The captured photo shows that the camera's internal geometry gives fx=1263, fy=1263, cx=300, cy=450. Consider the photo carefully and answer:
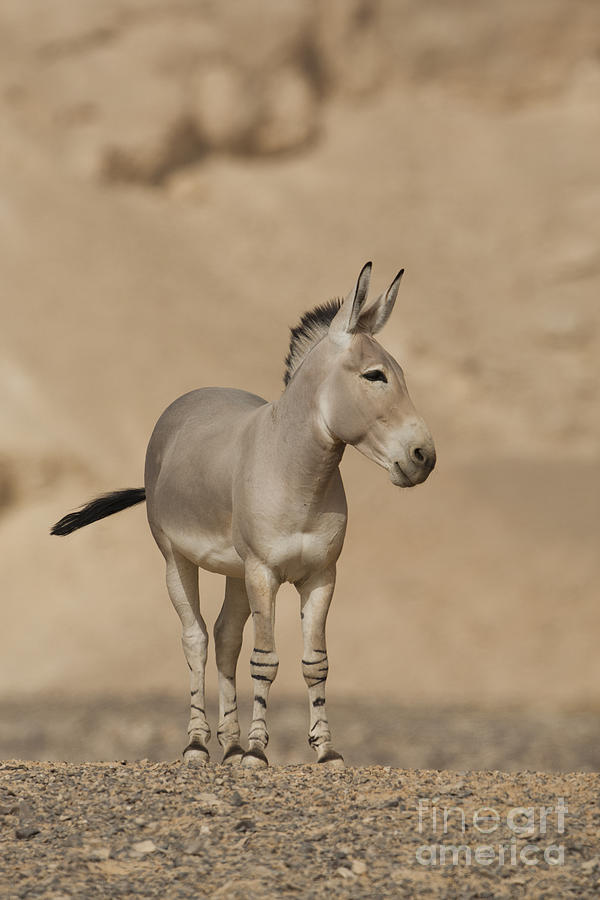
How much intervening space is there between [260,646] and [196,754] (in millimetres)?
1068

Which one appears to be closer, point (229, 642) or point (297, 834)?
point (297, 834)

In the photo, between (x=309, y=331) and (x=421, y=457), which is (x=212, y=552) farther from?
(x=421, y=457)

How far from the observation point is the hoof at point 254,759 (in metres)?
6.98

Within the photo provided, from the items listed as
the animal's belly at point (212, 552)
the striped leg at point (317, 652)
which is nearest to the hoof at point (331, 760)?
the striped leg at point (317, 652)

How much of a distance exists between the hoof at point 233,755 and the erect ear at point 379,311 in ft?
8.66

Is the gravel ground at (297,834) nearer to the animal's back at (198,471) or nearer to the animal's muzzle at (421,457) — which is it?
the animal's back at (198,471)

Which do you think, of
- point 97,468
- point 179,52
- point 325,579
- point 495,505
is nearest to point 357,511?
point 495,505

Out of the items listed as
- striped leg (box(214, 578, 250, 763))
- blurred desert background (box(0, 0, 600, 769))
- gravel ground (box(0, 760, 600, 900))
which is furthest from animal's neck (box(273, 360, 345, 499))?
blurred desert background (box(0, 0, 600, 769))

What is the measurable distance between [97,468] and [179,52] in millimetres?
13677

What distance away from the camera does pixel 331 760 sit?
713 cm

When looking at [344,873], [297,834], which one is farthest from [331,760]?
[344,873]

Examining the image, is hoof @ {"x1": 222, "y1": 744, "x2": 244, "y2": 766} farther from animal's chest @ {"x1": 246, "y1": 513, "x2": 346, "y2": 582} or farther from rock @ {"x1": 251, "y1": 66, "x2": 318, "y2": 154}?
rock @ {"x1": 251, "y1": 66, "x2": 318, "y2": 154}

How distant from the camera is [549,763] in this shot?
1897cm

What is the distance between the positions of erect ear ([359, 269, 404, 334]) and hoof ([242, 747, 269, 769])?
7.97 feet
